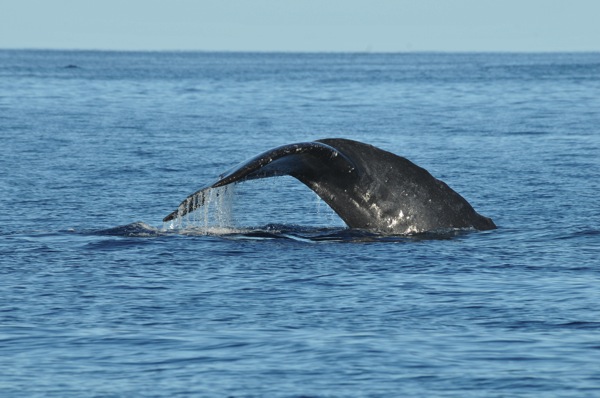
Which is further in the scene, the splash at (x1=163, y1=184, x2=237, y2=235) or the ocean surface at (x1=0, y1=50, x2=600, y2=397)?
the splash at (x1=163, y1=184, x2=237, y2=235)

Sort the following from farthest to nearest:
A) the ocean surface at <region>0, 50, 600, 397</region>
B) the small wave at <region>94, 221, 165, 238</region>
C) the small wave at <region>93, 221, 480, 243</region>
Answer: the small wave at <region>94, 221, 165, 238</region>
the small wave at <region>93, 221, 480, 243</region>
the ocean surface at <region>0, 50, 600, 397</region>

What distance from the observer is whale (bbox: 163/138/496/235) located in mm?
11445

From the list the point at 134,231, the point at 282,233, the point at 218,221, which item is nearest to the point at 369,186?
the point at 282,233

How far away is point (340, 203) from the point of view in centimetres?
1218

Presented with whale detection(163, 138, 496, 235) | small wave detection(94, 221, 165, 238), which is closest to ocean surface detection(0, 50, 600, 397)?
small wave detection(94, 221, 165, 238)

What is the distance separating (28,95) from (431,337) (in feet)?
153

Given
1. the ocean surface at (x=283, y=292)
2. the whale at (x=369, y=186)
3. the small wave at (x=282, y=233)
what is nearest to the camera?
the ocean surface at (x=283, y=292)

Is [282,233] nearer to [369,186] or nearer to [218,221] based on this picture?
[218,221]

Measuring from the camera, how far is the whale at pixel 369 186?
451 inches

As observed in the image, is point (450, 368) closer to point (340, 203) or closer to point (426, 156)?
point (340, 203)

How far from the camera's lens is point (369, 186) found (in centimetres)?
1209

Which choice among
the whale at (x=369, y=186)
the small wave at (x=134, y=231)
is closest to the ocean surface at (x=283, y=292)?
the small wave at (x=134, y=231)

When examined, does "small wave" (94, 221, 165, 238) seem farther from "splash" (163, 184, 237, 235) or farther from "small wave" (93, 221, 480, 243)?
"splash" (163, 184, 237, 235)

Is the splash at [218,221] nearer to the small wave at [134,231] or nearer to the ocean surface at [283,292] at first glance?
the ocean surface at [283,292]
